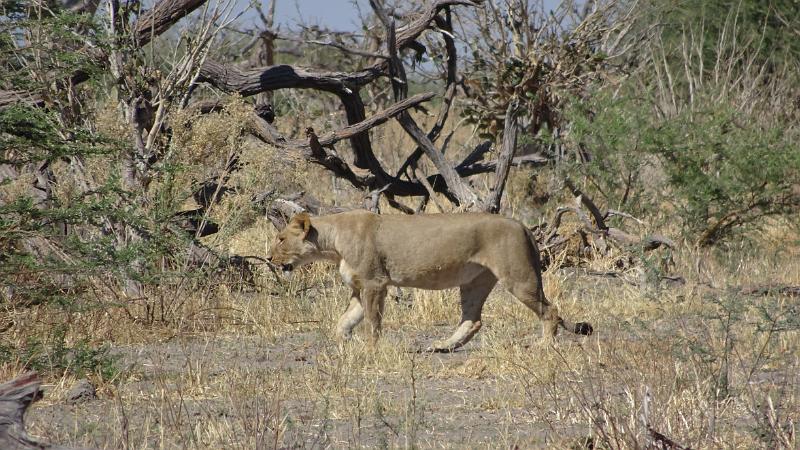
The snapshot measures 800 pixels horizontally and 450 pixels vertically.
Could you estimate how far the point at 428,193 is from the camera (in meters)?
12.5

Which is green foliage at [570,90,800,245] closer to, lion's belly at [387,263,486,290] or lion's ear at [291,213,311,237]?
lion's belly at [387,263,486,290]

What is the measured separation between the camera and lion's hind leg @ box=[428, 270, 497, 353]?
8.70 m

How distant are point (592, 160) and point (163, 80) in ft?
16.3

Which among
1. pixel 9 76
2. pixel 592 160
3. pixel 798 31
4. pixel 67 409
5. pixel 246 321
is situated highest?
pixel 798 31

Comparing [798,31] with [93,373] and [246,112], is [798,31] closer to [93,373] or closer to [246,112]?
[246,112]

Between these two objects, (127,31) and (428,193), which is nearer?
(127,31)

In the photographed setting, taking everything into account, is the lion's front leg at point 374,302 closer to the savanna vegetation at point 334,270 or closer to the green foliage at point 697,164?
the savanna vegetation at point 334,270

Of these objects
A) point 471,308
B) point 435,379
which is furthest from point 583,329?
point 435,379

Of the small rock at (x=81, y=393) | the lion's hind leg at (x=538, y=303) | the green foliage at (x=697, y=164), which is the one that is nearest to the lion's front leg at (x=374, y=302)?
the lion's hind leg at (x=538, y=303)

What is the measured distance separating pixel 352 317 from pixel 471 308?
2.94ft

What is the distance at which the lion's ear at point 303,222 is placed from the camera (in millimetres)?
8789

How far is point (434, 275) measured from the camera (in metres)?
8.66

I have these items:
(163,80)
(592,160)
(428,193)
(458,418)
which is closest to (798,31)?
(592,160)

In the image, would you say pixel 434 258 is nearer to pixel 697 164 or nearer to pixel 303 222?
pixel 303 222
